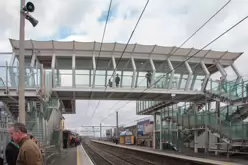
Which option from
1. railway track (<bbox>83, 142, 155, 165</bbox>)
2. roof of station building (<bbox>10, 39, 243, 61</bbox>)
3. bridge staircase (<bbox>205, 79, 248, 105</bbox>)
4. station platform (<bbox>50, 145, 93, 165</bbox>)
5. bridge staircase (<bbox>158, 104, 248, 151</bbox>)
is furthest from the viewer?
roof of station building (<bbox>10, 39, 243, 61</bbox>)

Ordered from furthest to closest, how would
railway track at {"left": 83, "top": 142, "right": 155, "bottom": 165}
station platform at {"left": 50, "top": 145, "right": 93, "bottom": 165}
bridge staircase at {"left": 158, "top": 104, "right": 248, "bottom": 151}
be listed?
1. railway track at {"left": 83, "top": 142, "right": 155, "bottom": 165}
2. bridge staircase at {"left": 158, "top": 104, "right": 248, "bottom": 151}
3. station platform at {"left": 50, "top": 145, "right": 93, "bottom": 165}

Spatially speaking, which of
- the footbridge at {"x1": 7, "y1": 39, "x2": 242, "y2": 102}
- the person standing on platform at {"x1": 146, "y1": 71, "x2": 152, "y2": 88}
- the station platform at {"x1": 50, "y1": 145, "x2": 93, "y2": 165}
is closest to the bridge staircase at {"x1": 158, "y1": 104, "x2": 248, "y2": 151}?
the footbridge at {"x1": 7, "y1": 39, "x2": 242, "y2": 102}

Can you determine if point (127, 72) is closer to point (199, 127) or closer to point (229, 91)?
point (199, 127)

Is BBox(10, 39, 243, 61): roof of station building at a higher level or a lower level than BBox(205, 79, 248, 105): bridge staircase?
higher

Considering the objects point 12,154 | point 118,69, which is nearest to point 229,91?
point 118,69

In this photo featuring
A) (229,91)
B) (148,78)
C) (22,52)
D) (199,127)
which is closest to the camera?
(22,52)

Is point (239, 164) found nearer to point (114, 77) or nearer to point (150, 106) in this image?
point (114, 77)

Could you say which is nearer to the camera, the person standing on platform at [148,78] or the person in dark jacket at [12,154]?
the person in dark jacket at [12,154]

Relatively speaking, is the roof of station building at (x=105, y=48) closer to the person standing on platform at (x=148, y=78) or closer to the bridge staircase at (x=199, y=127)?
the person standing on platform at (x=148, y=78)

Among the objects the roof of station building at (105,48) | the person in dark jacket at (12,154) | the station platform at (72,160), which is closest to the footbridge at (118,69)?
the roof of station building at (105,48)

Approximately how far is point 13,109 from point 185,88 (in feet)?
55.4

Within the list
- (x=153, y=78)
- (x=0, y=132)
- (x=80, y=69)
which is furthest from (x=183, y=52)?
(x=0, y=132)

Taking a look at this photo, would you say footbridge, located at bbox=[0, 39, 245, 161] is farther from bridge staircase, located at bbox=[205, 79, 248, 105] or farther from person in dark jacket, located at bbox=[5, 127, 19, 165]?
person in dark jacket, located at bbox=[5, 127, 19, 165]

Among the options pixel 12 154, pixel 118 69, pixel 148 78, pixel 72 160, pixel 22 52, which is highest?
pixel 118 69
